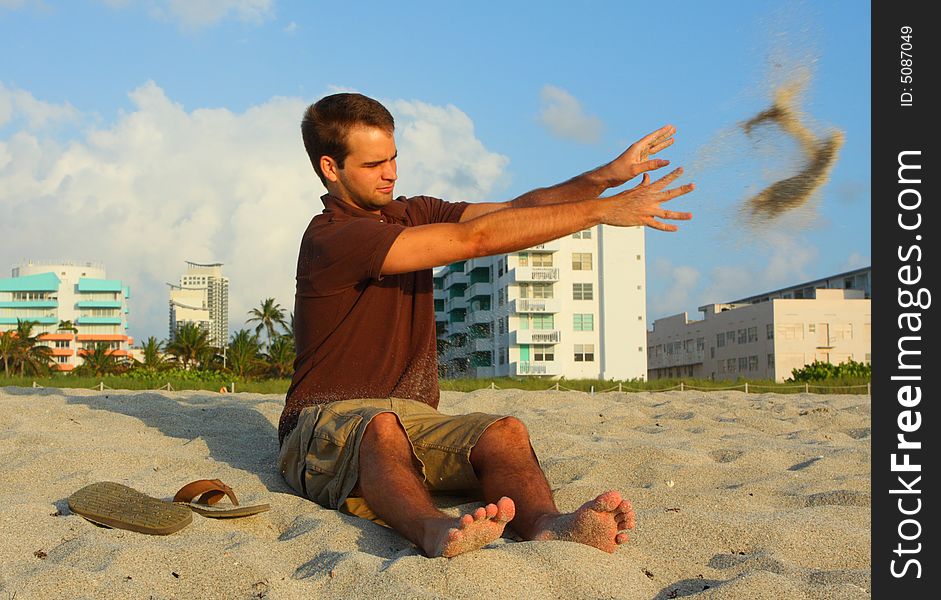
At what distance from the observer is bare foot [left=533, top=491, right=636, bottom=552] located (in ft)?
9.02

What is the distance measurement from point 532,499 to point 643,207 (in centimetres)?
111

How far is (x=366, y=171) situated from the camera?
373cm

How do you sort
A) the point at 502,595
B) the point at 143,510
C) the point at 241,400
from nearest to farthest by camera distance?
the point at 502,595 < the point at 143,510 < the point at 241,400

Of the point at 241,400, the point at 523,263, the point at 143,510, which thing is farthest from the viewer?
the point at 523,263

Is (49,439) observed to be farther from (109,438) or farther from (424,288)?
(424,288)

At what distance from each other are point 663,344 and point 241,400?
81.3 m

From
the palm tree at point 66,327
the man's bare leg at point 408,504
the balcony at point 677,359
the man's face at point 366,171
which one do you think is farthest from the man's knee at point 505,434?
the palm tree at point 66,327

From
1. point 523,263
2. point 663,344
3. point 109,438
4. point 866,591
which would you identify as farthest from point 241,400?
point 663,344

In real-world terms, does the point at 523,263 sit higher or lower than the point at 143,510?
higher

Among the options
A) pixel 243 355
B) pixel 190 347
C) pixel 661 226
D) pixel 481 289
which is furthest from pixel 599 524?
pixel 190 347

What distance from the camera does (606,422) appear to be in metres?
6.44

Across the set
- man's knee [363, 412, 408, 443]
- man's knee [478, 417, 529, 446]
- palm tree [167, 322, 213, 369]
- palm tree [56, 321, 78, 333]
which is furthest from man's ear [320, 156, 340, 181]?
palm tree [56, 321, 78, 333]

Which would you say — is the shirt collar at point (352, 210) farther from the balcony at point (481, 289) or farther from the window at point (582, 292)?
the balcony at point (481, 289)

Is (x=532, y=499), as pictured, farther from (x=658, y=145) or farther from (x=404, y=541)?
(x=658, y=145)
